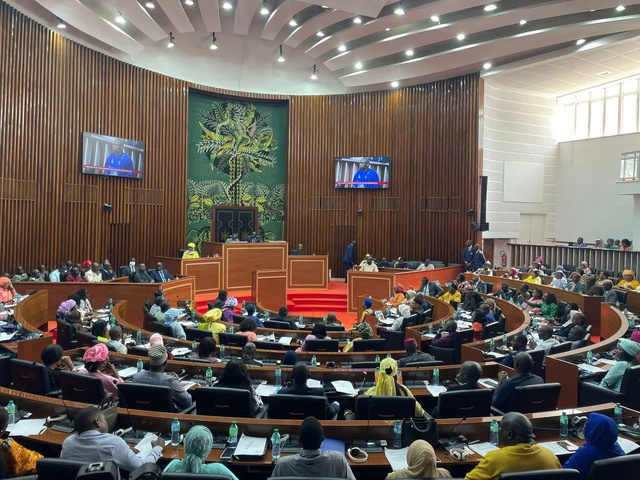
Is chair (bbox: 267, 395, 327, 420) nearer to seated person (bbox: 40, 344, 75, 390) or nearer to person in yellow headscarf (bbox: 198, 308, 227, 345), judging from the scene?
seated person (bbox: 40, 344, 75, 390)

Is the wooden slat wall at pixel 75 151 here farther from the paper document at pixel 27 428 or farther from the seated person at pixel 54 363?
the paper document at pixel 27 428

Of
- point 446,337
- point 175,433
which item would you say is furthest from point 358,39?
point 175,433

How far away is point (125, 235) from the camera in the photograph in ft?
47.2

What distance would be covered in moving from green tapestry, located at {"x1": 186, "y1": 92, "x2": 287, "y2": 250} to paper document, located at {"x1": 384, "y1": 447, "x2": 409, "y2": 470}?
1403 centimetres

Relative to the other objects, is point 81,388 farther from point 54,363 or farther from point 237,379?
point 237,379

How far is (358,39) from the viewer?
1515cm

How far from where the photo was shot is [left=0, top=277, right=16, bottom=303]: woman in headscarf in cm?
830

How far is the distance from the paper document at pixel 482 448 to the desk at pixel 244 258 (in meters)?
10.9

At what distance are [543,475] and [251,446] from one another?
1.87 m

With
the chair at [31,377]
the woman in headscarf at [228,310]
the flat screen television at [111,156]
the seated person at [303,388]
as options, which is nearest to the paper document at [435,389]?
the seated person at [303,388]

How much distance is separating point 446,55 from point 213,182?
8.64m

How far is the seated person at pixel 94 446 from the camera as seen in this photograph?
2.87 metres

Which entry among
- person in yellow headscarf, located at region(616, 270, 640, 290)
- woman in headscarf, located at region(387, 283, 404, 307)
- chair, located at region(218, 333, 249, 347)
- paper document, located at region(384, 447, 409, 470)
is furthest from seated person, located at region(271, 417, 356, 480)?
person in yellow headscarf, located at region(616, 270, 640, 290)

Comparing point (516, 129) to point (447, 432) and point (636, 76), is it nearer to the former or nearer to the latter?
point (636, 76)
